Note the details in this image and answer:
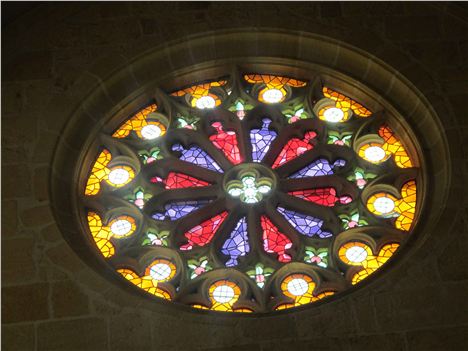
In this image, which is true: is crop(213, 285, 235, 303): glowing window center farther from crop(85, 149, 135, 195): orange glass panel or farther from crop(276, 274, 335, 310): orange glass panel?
crop(85, 149, 135, 195): orange glass panel

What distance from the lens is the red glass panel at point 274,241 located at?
40.1ft

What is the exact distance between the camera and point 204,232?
1249 centimetres

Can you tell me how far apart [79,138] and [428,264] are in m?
3.44

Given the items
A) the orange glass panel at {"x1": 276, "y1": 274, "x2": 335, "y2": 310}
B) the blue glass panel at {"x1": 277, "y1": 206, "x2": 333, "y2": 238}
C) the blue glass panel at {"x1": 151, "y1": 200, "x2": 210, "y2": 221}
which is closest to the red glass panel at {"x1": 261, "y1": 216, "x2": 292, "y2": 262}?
the blue glass panel at {"x1": 277, "y1": 206, "x2": 333, "y2": 238}

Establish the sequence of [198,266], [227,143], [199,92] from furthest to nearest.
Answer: [199,92] → [227,143] → [198,266]

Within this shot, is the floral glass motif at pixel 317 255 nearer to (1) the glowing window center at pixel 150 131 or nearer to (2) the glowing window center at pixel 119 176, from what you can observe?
(2) the glowing window center at pixel 119 176

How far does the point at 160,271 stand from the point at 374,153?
2.30 meters

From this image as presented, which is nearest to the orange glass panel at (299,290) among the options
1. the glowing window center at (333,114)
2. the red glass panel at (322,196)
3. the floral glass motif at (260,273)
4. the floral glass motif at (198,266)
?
the floral glass motif at (260,273)

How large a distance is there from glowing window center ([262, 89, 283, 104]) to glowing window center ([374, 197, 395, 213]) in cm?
160

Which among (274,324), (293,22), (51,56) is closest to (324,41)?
(293,22)

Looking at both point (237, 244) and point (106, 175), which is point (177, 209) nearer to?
point (237, 244)

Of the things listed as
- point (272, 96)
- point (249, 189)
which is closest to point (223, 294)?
point (249, 189)

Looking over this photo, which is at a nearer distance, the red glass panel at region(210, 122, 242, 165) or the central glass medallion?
the central glass medallion

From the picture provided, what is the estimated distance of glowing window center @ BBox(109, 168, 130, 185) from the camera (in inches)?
509
